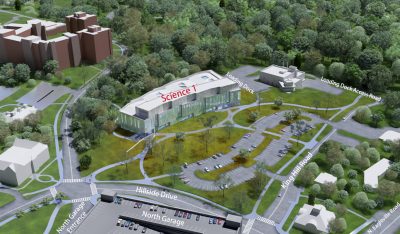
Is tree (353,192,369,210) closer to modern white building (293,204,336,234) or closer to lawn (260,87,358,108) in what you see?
modern white building (293,204,336,234)

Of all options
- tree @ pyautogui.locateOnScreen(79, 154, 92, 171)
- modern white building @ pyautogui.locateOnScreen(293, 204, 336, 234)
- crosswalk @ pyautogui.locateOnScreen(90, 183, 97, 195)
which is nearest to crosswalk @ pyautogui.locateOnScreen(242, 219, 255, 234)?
modern white building @ pyautogui.locateOnScreen(293, 204, 336, 234)

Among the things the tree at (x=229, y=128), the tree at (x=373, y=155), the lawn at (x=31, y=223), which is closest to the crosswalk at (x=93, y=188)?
the lawn at (x=31, y=223)

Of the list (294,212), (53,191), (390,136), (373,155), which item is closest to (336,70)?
(390,136)

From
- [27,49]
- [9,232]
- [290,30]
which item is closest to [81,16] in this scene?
[27,49]

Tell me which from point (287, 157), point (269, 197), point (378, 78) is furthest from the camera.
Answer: point (378, 78)

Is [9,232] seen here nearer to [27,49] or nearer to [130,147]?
[130,147]

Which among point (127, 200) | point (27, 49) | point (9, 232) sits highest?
point (27, 49)

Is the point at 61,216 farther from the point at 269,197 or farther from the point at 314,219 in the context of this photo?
the point at 314,219
